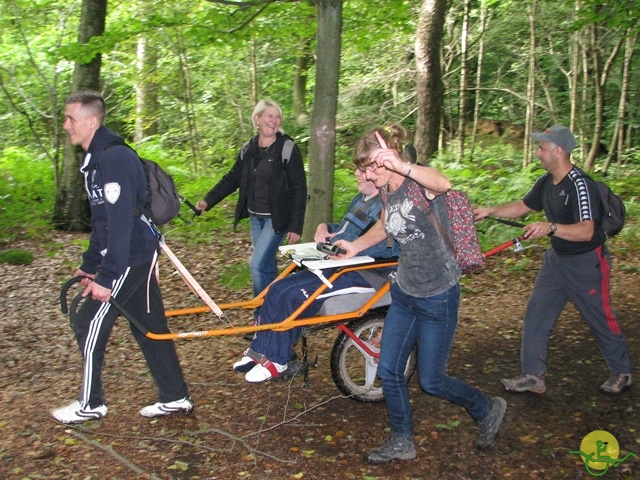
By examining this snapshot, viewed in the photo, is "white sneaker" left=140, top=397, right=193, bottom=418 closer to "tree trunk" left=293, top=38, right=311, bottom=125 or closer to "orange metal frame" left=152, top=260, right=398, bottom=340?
"orange metal frame" left=152, top=260, right=398, bottom=340

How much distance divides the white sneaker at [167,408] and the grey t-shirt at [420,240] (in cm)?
190

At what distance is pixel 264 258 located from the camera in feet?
19.6

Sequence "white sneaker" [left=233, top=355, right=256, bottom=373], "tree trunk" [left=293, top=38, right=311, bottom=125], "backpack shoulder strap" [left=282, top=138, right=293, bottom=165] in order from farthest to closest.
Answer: "tree trunk" [left=293, top=38, right=311, bottom=125], "backpack shoulder strap" [left=282, top=138, right=293, bottom=165], "white sneaker" [left=233, top=355, right=256, bottom=373]

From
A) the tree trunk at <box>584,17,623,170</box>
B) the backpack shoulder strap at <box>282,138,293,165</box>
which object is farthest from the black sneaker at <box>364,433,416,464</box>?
the tree trunk at <box>584,17,623,170</box>

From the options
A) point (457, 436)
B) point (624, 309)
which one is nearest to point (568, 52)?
point (624, 309)

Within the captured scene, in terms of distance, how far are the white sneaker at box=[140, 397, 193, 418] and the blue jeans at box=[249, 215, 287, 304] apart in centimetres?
145

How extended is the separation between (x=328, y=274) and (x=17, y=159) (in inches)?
487

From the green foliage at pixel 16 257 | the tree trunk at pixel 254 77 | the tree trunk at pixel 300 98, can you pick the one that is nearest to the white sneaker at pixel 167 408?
the green foliage at pixel 16 257

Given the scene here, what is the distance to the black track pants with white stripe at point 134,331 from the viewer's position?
4.36 meters

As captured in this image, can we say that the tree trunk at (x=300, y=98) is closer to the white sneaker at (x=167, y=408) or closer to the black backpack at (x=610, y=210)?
the black backpack at (x=610, y=210)

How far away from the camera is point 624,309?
7137 millimetres

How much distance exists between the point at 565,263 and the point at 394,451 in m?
1.97

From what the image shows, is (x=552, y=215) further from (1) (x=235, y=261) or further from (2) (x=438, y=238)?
(1) (x=235, y=261)

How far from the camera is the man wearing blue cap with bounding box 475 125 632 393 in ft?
15.3
